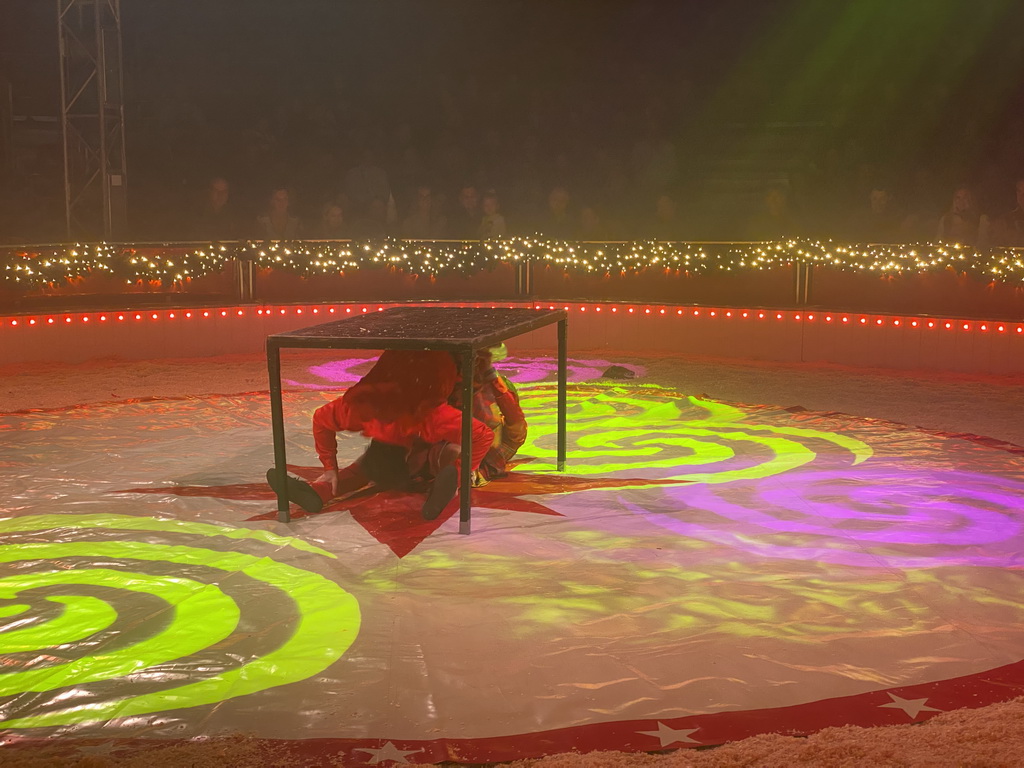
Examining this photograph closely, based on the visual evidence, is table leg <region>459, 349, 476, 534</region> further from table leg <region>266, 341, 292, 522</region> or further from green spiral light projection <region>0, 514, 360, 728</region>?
table leg <region>266, 341, 292, 522</region>

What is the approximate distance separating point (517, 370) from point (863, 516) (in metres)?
5.77

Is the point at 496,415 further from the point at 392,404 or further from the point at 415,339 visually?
the point at 415,339

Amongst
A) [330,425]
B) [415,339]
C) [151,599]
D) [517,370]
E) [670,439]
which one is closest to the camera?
[151,599]

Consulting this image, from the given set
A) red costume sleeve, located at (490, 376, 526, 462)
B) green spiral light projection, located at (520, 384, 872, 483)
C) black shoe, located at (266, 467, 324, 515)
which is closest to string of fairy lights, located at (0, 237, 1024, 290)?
green spiral light projection, located at (520, 384, 872, 483)

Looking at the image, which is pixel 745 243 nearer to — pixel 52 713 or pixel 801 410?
pixel 801 410

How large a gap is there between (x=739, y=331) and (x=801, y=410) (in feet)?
12.2

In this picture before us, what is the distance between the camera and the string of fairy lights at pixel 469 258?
11.2 metres

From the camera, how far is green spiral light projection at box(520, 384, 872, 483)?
647cm

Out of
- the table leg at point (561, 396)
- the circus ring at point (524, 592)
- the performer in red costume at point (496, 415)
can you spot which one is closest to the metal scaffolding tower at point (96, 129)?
the circus ring at point (524, 592)

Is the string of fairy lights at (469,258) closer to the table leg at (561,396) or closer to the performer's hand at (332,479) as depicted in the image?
the table leg at (561,396)

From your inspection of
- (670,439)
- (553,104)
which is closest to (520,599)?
(670,439)

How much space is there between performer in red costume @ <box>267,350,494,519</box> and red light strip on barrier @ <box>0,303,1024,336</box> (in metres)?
4.54

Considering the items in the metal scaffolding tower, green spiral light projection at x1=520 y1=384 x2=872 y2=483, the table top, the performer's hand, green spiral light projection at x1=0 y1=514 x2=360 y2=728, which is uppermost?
the metal scaffolding tower

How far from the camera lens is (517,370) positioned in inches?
423
